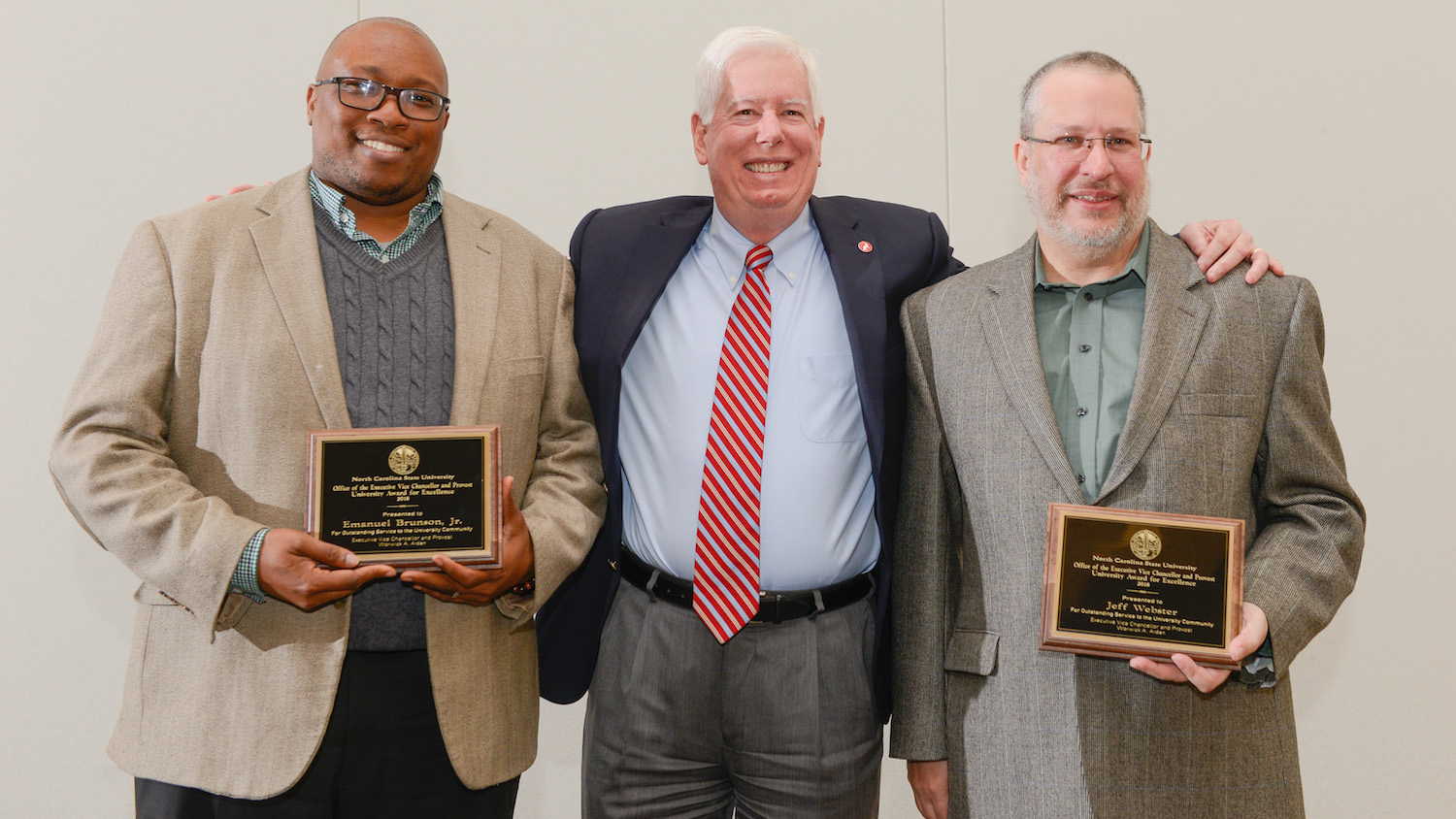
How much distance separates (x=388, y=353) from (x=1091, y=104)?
1401 mm

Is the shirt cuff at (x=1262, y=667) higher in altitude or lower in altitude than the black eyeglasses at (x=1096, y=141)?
lower

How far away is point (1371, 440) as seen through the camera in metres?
3.59

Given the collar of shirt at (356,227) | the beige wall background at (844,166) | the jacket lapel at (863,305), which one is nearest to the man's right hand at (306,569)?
the collar of shirt at (356,227)

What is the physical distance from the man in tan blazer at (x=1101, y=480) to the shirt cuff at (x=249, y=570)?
1205mm

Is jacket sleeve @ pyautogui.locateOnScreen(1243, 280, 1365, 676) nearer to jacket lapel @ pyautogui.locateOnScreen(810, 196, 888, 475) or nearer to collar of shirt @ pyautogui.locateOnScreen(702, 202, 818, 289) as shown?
jacket lapel @ pyautogui.locateOnScreen(810, 196, 888, 475)

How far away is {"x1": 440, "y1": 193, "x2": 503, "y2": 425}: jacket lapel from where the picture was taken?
189 centimetres

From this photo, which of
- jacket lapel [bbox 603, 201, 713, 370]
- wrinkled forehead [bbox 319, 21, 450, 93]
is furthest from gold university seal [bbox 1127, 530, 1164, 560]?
wrinkled forehead [bbox 319, 21, 450, 93]

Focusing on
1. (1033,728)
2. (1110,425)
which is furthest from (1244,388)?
(1033,728)

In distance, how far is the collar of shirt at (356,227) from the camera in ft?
6.46

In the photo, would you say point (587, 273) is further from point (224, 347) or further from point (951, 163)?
point (951, 163)

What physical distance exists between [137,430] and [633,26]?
229 cm

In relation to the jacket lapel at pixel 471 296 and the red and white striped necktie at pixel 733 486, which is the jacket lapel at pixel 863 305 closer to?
the red and white striped necktie at pixel 733 486

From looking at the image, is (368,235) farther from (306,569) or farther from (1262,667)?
(1262,667)

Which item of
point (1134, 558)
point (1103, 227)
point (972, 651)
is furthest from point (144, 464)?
point (1103, 227)
